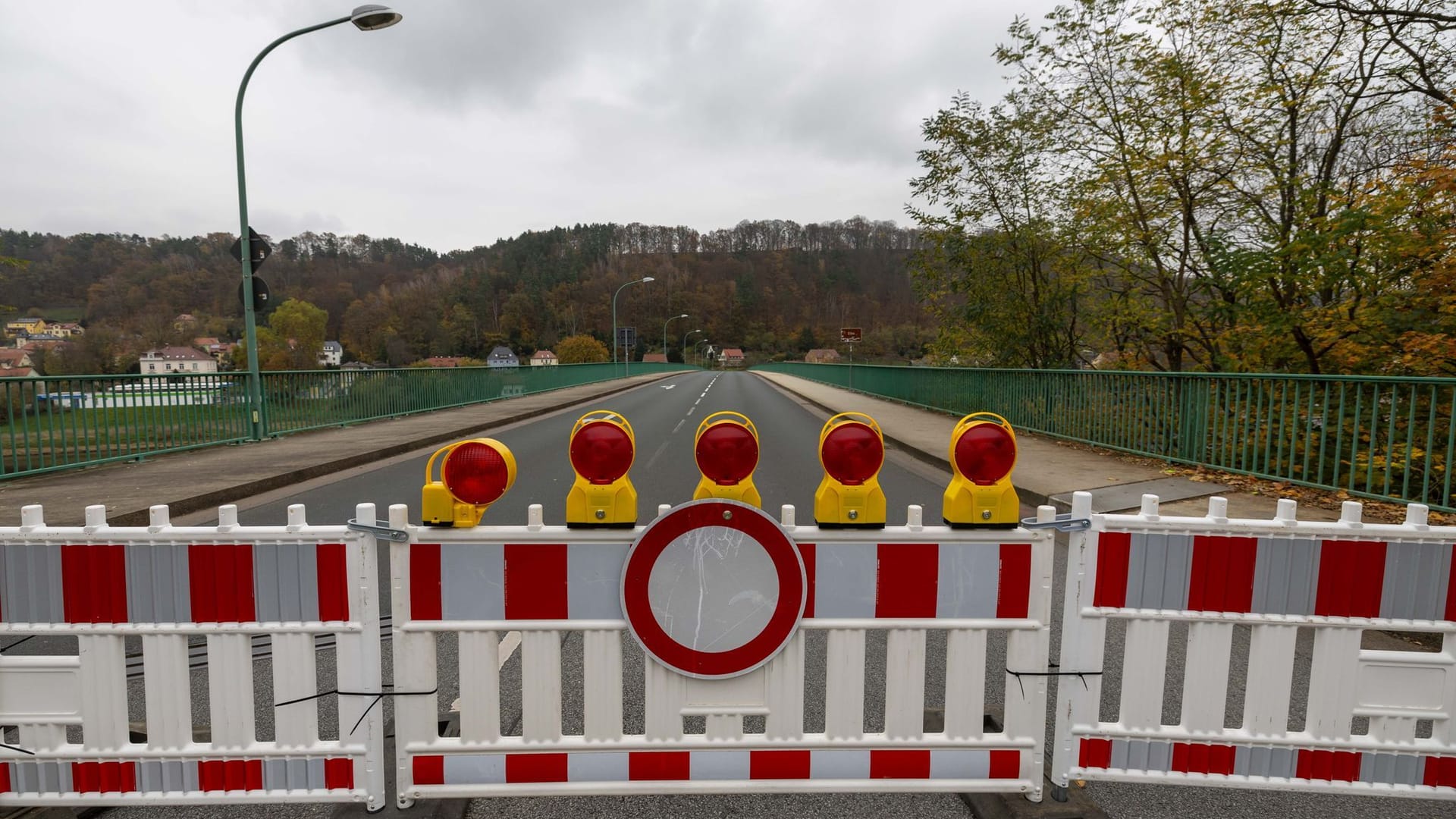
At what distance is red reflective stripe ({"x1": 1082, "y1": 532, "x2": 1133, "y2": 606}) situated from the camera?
2.17 meters

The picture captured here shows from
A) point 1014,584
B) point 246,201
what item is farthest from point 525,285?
point 1014,584

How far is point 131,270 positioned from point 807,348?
10713cm

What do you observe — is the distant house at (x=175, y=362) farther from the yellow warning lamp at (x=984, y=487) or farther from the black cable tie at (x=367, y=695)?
the yellow warning lamp at (x=984, y=487)

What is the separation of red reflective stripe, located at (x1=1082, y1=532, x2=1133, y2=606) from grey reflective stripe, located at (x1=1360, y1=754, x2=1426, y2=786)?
3.33 ft

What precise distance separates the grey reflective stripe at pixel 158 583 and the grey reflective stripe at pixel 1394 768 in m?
3.88

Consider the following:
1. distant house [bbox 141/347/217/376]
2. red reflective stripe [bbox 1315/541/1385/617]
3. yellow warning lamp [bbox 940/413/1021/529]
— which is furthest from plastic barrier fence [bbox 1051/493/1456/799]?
distant house [bbox 141/347/217/376]

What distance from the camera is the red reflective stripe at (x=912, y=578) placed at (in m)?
2.18

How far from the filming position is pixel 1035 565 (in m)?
2.19

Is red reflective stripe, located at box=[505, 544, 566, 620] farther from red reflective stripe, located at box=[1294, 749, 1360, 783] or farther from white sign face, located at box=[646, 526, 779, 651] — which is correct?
red reflective stripe, located at box=[1294, 749, 1360, 783]

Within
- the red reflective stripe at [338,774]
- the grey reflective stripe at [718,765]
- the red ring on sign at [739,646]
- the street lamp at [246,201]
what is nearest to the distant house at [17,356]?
the street lamp at [246,201]

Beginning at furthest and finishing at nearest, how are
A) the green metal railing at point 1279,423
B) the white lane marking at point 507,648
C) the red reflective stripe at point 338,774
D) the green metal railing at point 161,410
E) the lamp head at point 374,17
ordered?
the lamp head at point 374,17, the green metal railing at point 161,410, the green metal railing at point 1279,423, the white lane marking at point 507,648, the red reflective stripe at point 338,774

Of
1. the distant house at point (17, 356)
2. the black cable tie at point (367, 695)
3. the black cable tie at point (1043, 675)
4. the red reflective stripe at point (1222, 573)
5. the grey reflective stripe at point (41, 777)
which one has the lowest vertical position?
the grey reflective stripe at point (41, 777)

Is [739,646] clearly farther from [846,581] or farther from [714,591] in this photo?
[846,581]

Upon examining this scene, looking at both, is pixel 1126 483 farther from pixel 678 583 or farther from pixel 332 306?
pixel 332 306
